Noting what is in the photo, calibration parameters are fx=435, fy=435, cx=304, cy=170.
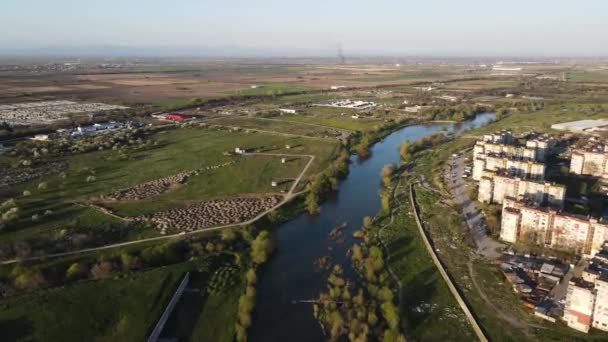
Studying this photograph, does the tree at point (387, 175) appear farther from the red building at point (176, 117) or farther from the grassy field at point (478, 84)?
the grassy field at point (478, 84)

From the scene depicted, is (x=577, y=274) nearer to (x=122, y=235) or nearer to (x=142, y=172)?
(x=122, y=235)

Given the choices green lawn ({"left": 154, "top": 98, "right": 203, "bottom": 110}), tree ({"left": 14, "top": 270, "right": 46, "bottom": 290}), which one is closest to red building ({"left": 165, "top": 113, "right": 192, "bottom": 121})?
green lawn ({"left": 154, "top": 98, "right": 203, "bottom": 110})

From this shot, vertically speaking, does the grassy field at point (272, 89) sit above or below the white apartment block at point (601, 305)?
above

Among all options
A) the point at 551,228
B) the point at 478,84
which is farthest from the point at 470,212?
the point at 478,84

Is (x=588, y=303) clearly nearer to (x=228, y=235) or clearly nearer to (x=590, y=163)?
(x=228, y=235)

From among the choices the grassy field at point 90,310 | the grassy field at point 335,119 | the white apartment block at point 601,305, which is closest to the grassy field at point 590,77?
the grassy field at point 335,119

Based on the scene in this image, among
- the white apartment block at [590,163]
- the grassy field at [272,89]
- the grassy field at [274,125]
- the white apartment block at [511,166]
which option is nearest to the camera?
the white apartment block at [511,166]

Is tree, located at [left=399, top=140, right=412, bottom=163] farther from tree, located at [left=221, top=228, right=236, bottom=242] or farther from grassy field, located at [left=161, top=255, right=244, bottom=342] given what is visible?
grassy field, located at [left=161, top=255, right=244, bottom=342]
